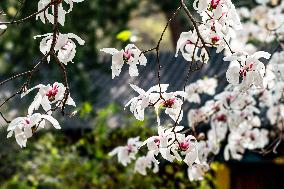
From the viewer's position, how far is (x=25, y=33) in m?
12.7

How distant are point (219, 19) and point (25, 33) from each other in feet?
33.6

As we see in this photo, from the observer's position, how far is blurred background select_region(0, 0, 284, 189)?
674cm

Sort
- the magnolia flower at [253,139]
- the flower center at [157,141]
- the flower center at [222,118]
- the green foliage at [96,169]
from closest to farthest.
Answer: the flower center at [157,141], the flower center at [222,118], the magnolia flower at [253,139], the green foliage at [96,169]

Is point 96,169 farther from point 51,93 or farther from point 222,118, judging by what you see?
point 51,93

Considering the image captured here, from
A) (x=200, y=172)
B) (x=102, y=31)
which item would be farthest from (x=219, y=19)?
(x=102, y=31)

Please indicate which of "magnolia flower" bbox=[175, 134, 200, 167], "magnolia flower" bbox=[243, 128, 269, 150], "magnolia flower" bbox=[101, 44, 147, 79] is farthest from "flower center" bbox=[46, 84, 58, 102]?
"magnolia flower" bbox=[243, 128, 269, 150]

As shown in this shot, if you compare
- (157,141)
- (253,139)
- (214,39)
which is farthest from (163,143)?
(253,139)

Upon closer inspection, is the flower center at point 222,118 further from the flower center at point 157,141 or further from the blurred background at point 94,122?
the flower center at point 157,141

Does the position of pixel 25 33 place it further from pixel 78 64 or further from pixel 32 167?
pixel 32 167

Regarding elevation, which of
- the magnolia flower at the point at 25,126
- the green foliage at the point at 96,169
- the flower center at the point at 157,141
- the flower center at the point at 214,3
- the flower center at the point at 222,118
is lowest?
the green foliage at the point at 96,169

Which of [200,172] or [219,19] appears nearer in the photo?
[219,19]

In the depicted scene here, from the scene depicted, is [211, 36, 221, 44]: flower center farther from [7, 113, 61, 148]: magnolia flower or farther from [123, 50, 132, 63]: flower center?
[7, 113, 61, 148]: magnolia flower

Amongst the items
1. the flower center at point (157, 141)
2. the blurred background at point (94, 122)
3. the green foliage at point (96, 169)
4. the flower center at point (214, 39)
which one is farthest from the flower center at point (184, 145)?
the green foliage at point (96, 169)

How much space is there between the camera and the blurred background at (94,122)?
6.74 meters
